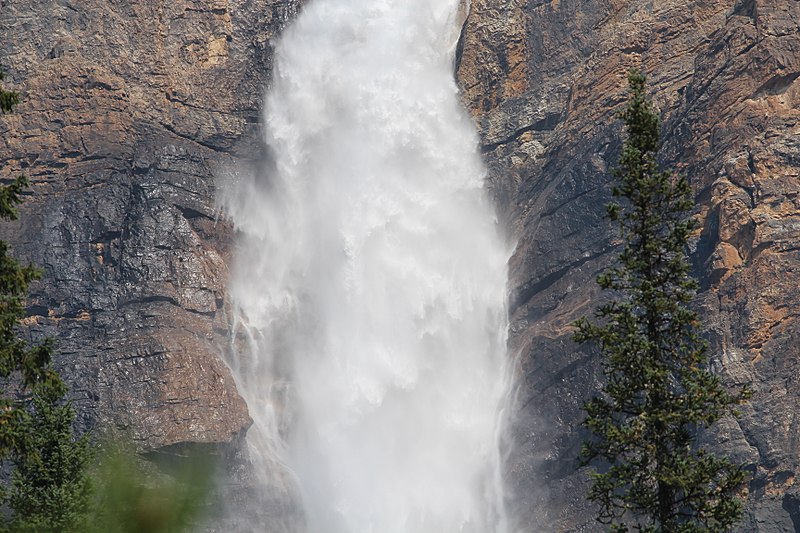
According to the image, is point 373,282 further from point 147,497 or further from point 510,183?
point 147,497

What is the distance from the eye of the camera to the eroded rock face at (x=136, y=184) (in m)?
66.9

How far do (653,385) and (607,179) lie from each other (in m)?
48.4

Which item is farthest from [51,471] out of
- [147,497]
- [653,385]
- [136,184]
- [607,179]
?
[136,184]

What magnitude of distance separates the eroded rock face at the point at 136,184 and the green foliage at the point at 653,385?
45.0 meters

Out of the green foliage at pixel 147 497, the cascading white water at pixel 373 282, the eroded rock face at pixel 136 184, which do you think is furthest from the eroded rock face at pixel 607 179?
the green foliage at pixel 147 497

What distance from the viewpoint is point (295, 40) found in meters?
86.1

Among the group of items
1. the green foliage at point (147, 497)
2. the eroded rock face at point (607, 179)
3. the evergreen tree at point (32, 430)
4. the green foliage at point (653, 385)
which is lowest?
the green foliage at point (147, 497)

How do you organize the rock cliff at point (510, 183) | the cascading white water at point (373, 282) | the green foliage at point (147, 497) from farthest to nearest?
the cascading white water at point (373, 282)
the rock cliff at point (510, 183)
the green foliage at point (147, 497)

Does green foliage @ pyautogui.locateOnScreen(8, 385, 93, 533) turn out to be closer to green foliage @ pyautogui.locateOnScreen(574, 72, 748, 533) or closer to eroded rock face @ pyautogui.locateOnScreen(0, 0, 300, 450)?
green foliage @ pyautogui.locateOnScreen(574, 72, 748, 533)

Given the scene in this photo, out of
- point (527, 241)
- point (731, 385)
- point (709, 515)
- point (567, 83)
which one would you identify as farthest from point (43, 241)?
point (709, 515)

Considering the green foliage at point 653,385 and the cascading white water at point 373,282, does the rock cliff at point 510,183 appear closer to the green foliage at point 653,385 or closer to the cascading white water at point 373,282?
the cascading white water at point 373,282

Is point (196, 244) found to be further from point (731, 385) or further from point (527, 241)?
point (731, 385)

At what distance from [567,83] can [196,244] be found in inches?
1049

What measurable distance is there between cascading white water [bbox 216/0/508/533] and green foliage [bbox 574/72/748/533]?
4250 centimetres
